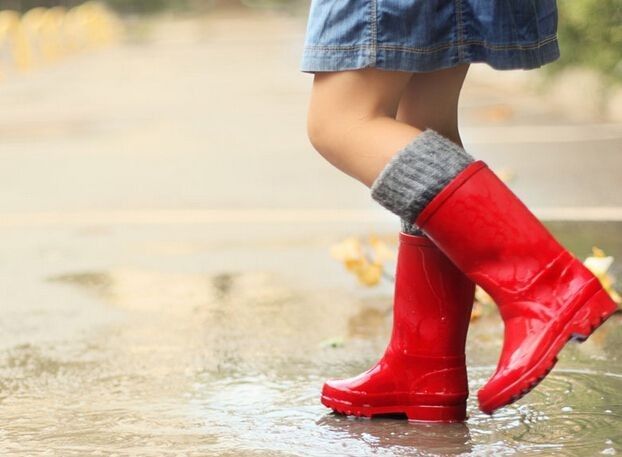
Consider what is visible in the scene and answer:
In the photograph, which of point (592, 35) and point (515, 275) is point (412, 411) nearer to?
point (515, 275)

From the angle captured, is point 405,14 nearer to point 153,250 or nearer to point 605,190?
point 153,250

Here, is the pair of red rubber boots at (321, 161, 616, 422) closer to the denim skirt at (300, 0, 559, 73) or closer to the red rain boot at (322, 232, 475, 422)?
the red rain boot at (322, 232, 475, 422)

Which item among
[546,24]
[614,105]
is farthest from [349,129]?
[614,105]

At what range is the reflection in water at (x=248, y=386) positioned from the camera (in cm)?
246

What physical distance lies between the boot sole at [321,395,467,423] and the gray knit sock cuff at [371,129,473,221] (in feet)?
1.42

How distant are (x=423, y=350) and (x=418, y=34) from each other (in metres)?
0.66

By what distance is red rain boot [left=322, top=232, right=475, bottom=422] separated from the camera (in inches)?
103

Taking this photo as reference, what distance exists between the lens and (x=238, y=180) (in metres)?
7.04

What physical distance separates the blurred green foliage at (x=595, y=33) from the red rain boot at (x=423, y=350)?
18.0 ft

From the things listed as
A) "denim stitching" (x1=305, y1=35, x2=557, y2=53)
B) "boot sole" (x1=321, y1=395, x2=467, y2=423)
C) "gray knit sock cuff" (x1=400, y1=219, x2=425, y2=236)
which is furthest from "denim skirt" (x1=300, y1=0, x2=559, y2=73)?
"boot sole" (x1=321, y1=395, x2=467, y2=423)

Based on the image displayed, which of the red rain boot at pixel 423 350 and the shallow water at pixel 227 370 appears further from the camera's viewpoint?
the red rain boot at pixel 423 350

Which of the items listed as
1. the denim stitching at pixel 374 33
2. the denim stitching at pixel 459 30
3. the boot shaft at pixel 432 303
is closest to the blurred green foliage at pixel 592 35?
the boot shaft at pixel 432 303

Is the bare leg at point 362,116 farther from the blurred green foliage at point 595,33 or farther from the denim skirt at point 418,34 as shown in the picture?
the blurred green foliage at point 595,33

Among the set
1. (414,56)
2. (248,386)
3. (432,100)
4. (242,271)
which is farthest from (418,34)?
(242,271)
